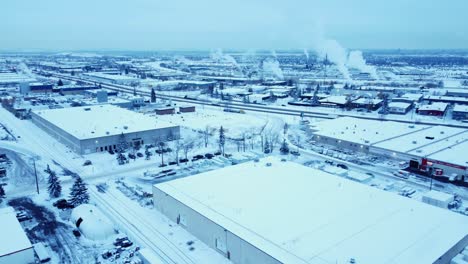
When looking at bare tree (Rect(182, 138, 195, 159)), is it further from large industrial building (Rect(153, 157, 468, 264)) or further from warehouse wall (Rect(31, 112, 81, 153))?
large industrial building (Rect(153, 157, 468, 264))

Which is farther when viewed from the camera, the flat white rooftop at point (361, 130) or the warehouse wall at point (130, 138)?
the flat white rooftop at point (361, 130)

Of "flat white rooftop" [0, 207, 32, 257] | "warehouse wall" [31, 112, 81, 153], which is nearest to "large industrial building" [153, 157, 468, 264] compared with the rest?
"flat white rooftop" [0, 207, 32, 257]

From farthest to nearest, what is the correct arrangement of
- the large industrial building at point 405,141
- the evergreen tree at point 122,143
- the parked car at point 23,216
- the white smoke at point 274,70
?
the white smoke at point 274,70
the evergreen tree at point 122,143
the large industrial building at point 405,141
the parked car at point 23,216

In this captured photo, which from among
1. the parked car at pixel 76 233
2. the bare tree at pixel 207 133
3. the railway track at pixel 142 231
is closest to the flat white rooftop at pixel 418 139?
the bare tree at pixel 207 133

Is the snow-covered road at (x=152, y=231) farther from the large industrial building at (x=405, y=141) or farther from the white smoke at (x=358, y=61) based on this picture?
the white smoke at (x=358, y=61)

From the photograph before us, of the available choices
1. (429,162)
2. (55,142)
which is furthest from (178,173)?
(429,162)

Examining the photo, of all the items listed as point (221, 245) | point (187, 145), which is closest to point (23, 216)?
point (221, 245)

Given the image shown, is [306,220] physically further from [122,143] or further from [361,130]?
[361,130]
